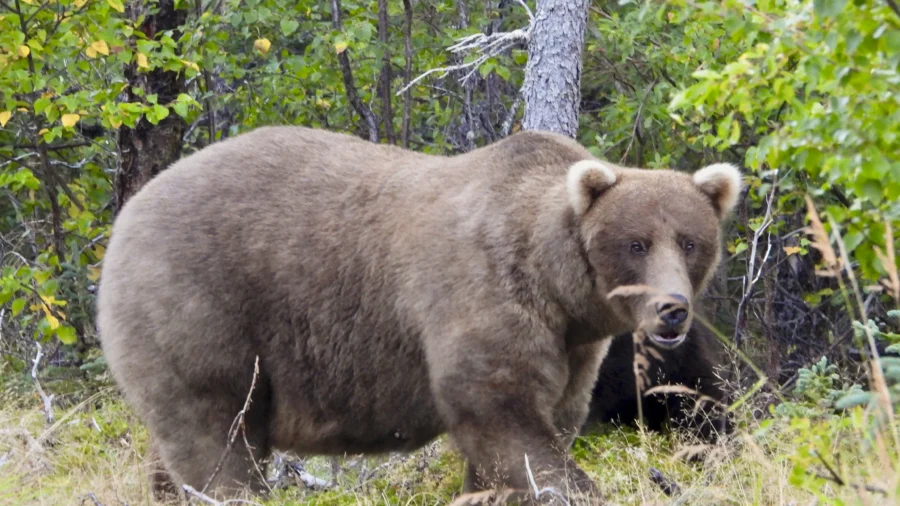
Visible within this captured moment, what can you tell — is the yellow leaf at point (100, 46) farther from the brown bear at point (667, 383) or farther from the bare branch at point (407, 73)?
the brown bear at point (667, 383)

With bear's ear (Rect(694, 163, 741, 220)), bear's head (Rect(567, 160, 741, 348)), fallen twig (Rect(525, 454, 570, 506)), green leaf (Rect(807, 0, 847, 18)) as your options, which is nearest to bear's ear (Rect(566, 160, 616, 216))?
bear's head (Rect(567, 160, 741, 348))

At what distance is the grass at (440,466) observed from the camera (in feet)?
15.2

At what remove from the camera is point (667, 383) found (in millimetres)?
7742

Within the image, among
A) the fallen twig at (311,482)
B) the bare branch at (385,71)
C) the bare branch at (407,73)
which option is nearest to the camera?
the fallen twig at (311,482)

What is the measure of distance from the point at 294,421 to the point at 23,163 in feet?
19.4

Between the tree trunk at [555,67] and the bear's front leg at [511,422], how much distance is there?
2.56 m

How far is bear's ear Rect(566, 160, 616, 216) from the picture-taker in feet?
17.9

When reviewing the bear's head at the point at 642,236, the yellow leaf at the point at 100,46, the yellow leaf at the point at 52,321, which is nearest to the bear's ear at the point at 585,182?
the bear's head at the point at 642,236

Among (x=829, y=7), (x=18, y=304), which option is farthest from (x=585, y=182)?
(x=18, y=304)

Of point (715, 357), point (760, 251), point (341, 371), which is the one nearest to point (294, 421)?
point (341, 371)

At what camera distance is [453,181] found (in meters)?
6.03

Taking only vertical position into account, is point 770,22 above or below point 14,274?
above

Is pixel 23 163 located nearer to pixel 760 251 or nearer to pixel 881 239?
pixel 760 251

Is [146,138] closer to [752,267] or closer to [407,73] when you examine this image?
[407,73]
